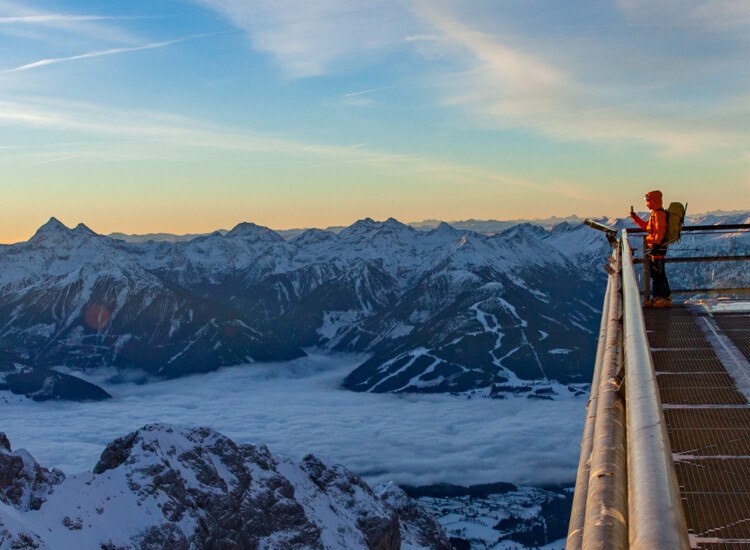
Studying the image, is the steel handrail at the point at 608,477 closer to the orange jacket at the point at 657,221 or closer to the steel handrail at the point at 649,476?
the steel handrail at the point at 649,476

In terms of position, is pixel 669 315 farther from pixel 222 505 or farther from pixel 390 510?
pixel 390 510

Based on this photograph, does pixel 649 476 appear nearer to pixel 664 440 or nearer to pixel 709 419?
pixel 664 440

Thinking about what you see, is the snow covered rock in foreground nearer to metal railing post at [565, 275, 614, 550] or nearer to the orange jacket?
the orange jacket

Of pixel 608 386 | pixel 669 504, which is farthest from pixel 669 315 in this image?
pixel 669 504

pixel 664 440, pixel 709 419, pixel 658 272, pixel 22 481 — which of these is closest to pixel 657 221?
pixel 658 272

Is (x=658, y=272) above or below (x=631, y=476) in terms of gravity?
above

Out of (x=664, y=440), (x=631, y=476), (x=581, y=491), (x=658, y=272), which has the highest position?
(x=658, y=272)
